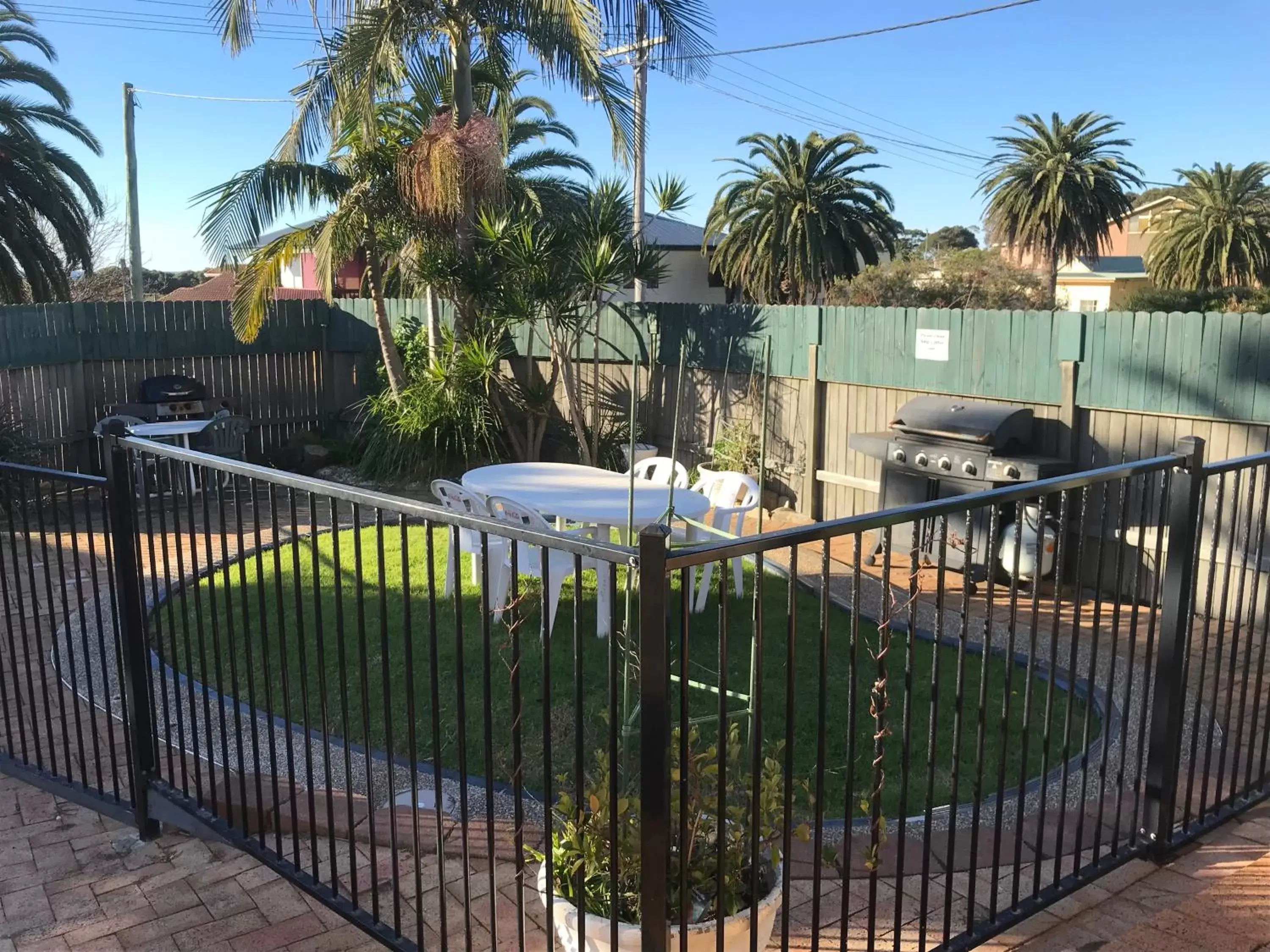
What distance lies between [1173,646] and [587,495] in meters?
3.62

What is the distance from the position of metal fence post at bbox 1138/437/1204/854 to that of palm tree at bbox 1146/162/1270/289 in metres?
28.3

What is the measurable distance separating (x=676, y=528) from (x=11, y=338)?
288 inches

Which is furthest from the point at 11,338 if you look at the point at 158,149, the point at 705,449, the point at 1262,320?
the point at 158,149

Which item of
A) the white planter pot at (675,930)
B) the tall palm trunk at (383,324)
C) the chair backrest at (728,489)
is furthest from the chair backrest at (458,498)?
the tall palm trunk at (383,324)

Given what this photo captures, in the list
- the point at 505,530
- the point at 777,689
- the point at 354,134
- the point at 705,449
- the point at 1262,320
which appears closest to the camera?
the point at 505,530

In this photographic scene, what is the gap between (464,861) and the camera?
6.93ft

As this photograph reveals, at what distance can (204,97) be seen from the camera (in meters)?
21.6

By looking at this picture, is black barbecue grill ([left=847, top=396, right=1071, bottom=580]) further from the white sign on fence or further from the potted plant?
the potted plant

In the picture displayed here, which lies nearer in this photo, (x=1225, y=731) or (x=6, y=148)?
(x=1225, y=731)

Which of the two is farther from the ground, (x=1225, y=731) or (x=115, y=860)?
(x=1225, y=731)

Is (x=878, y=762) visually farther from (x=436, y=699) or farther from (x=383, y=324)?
(x=383, y=324)

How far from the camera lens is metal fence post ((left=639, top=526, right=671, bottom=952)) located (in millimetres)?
1691

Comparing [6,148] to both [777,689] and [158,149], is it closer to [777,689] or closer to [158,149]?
[777,689]

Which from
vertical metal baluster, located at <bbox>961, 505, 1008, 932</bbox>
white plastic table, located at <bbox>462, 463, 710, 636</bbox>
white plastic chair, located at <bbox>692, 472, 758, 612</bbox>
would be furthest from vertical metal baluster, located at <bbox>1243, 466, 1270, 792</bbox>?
white plastic chair, located at <bbox>692, 472, 758, 612</bbox>
